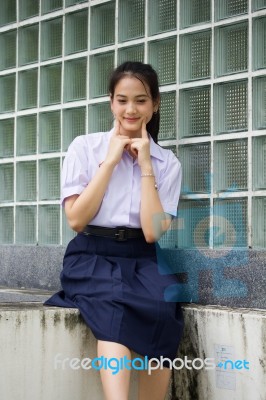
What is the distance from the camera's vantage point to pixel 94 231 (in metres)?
2.99

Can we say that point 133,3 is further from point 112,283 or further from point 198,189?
point 112,283

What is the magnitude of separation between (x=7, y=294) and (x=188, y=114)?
1.14m

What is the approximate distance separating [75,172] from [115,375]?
75cm

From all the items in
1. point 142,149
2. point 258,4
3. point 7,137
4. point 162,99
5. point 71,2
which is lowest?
point 142,149

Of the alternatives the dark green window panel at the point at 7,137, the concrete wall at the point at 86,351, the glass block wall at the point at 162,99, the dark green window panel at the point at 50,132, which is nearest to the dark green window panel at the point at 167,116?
the glass block wall at the point at 162,99

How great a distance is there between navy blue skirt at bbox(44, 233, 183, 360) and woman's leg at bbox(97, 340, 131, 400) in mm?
27

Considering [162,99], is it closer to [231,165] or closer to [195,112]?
[195,112]

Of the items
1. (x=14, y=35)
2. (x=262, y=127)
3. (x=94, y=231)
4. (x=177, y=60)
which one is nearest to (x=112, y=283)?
(x=94, y=231)

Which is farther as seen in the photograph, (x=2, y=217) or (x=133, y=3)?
(x=2, y=217)

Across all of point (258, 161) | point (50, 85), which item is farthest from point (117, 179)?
point (50, 85)

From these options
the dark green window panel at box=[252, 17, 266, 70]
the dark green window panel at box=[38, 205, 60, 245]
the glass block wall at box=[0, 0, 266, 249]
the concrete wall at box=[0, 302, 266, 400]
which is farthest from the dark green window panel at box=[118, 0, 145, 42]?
the concrete wall at box=[0, 302, 266, 400]

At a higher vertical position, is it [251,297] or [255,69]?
[255,69]

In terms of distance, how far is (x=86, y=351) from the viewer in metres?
3.00

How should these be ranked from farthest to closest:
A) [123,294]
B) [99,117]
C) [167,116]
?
[99,117]
[167,116]
[123,294]
